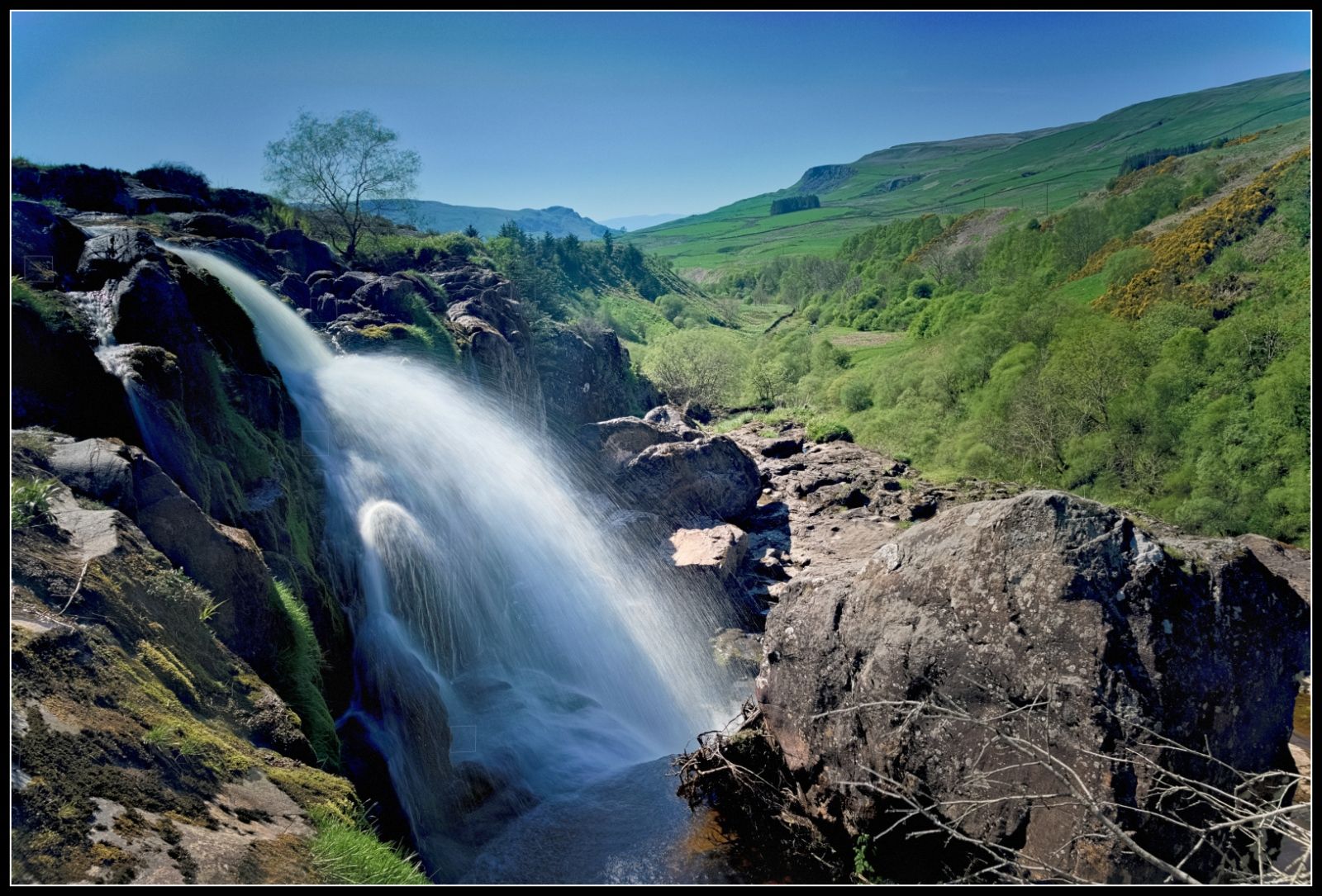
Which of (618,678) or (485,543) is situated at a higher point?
(485,543)

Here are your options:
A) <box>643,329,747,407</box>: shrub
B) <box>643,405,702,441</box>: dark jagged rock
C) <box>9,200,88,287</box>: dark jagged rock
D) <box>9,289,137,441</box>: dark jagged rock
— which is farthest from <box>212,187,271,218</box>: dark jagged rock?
<box>643,329,747,407</box>: shrub

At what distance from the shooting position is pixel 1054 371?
4641cm

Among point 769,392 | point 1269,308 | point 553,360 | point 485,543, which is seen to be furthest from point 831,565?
point 769,392

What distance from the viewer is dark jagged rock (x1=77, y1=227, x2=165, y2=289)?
1294cm

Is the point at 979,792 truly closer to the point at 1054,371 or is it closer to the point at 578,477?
the point at 578,477

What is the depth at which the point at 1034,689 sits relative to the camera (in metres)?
8.61

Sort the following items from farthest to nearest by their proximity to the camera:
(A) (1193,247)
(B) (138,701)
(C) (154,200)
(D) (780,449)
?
(A) (1193,247), (D) (780,449), (C) (154,200), (B) (138,701)

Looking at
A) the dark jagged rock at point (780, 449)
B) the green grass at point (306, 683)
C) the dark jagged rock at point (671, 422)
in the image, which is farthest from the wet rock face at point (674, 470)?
the green grass at point (306, 683)

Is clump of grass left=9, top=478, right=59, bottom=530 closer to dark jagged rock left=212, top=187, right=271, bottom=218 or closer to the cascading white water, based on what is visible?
the cascading white water

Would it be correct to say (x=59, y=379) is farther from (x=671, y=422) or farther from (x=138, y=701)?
(x=671, y=422)

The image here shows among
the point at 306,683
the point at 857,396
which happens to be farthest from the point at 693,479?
the point at 857,396

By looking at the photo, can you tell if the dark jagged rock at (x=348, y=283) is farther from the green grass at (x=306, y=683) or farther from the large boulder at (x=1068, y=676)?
the large boulder at (x=1068, y=676)

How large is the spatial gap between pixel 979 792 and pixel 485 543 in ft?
48.9

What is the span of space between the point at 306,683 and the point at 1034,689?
9190 mm
